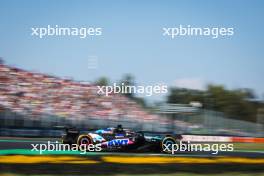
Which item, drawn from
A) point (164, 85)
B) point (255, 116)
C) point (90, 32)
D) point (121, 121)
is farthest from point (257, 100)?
point (90, 32)

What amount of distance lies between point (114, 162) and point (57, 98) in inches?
61.7

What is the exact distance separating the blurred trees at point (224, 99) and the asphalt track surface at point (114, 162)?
0.93 m

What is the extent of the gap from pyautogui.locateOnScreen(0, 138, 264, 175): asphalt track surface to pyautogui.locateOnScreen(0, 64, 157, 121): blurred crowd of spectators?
61cm

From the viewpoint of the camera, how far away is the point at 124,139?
9555 millimetres

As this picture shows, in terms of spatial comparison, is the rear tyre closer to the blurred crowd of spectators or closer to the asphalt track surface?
the asphalt track surface

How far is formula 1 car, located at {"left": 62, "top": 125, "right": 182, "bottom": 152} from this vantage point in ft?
30.2

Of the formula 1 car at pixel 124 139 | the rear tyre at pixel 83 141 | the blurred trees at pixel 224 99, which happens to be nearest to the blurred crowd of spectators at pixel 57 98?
the formula 1 car at pixel 124 139

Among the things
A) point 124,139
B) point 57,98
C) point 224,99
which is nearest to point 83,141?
point 124,139

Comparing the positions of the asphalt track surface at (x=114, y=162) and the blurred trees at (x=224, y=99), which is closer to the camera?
the asphalt track surface at (x=114, y=162)

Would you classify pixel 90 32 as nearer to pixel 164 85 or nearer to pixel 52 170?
pixel 164 85

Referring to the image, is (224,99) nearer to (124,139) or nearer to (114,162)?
(124,139)

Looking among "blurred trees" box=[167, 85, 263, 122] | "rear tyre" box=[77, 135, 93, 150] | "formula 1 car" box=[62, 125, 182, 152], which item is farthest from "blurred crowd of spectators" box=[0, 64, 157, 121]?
"blurred trees" box=[167, 85, 263, 122]

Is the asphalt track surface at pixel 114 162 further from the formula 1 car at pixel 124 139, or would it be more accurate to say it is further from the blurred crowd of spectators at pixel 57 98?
the blurred crowd of spectators at pixel 57 98

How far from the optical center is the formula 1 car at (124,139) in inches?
363
